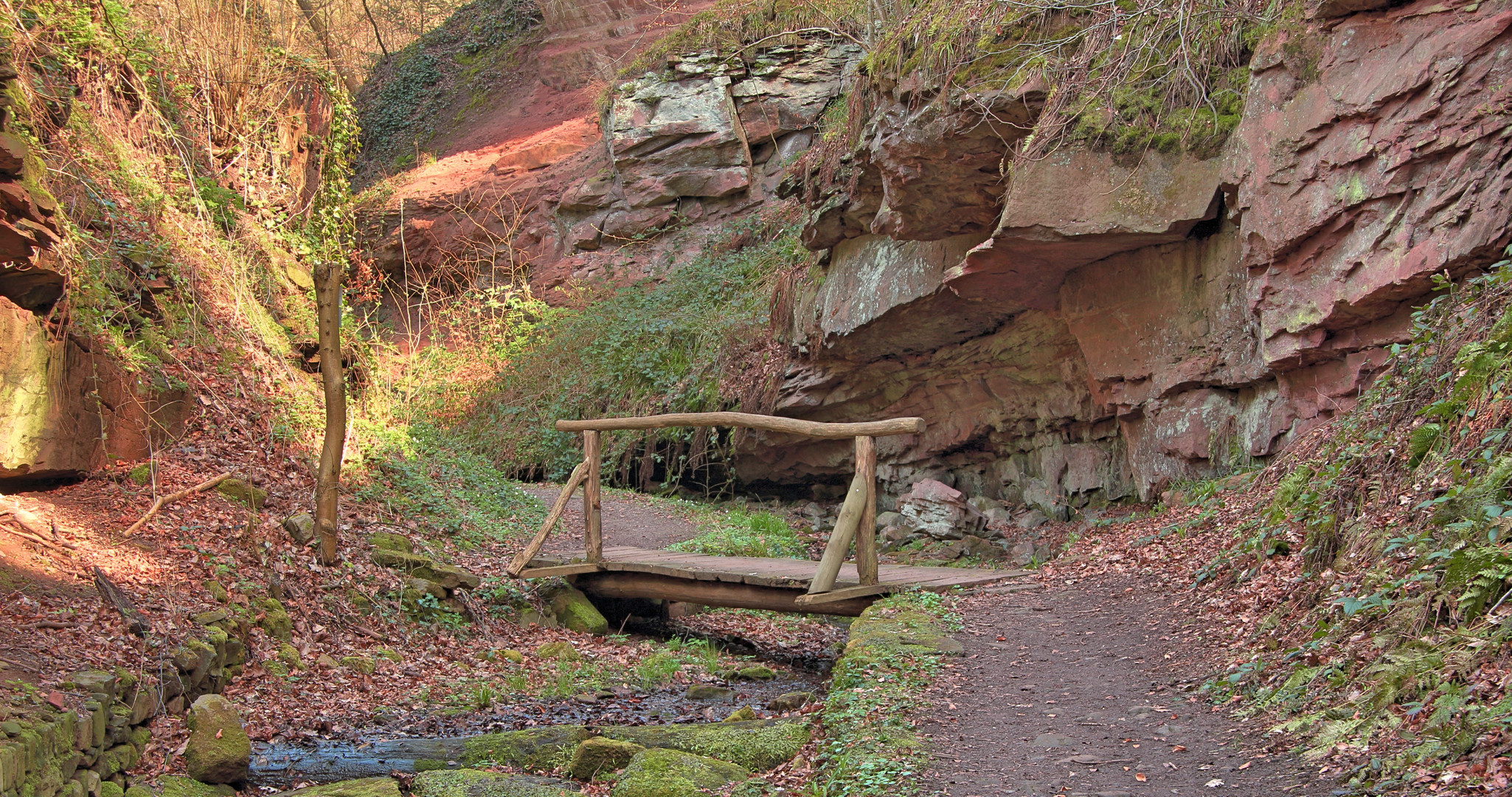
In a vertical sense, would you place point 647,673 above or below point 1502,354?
below

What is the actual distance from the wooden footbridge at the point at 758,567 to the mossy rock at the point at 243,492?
6.87 feet

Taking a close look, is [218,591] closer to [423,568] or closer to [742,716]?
[423,568]

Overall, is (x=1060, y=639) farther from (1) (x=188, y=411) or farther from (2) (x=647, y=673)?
(1) (x=188, y=411)

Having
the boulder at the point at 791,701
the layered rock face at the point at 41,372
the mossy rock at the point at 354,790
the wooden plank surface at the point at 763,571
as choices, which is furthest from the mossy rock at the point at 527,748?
the layered rock face at the point at 41,372

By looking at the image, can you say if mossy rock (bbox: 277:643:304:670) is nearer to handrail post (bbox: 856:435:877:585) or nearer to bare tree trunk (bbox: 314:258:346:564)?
bare tree trunk (bbox: 314:258:346:564)

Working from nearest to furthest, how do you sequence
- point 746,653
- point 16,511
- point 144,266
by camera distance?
point 16,511
point 144,266
point 746,653

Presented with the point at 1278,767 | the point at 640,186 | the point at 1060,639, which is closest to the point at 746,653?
the point at 1060,639

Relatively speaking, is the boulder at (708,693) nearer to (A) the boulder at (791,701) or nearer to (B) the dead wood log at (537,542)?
(A) the boulder at (791,701)

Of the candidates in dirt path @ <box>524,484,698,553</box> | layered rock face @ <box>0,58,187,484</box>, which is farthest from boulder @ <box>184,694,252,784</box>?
dirt path @ <box>524,484,698,553</box>

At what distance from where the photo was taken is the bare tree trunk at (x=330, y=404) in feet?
24.6

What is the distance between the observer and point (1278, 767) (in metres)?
3.38

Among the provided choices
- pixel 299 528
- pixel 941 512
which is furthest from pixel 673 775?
pixel 941 512

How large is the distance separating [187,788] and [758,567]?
4.58 metres

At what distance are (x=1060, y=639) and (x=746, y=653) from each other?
383cm
